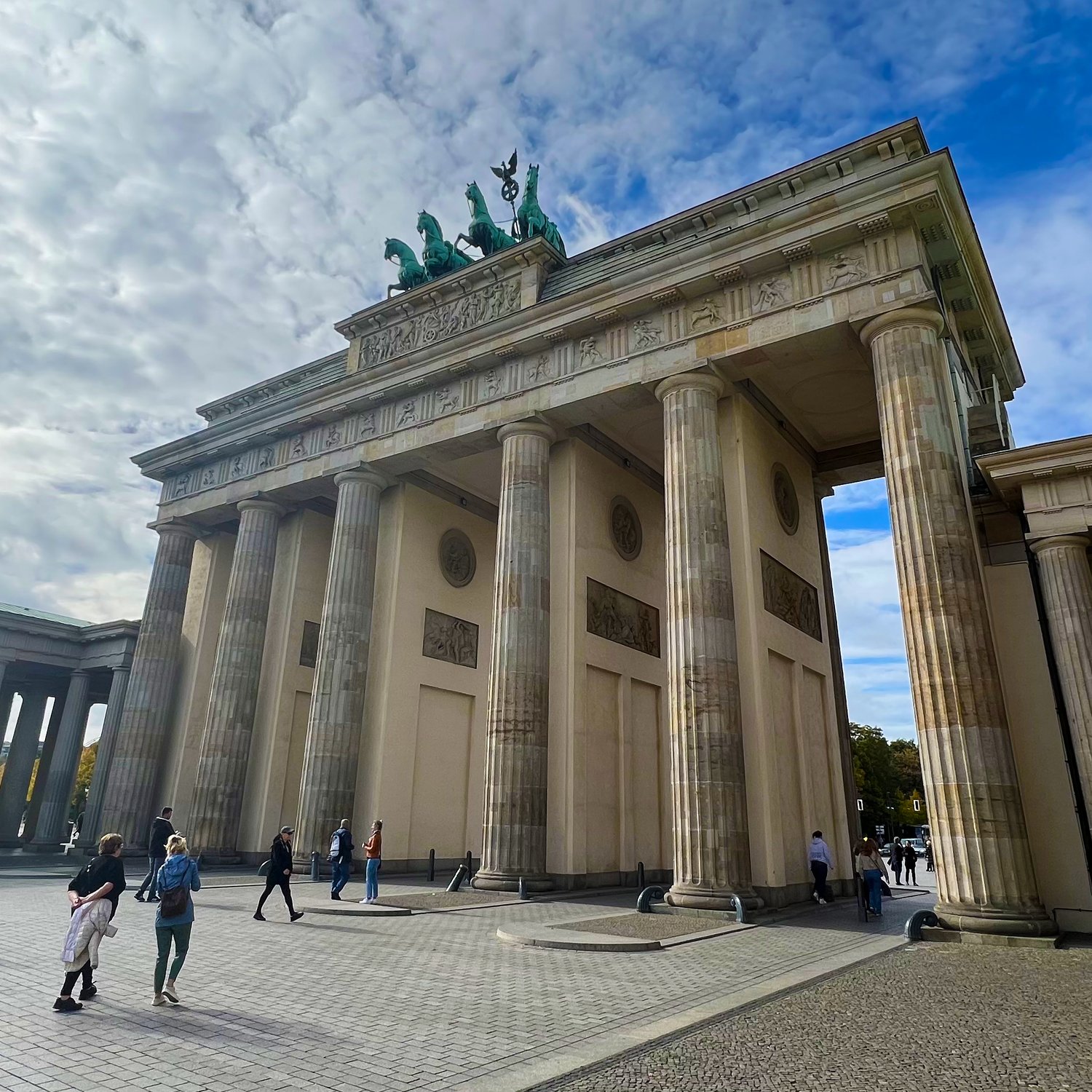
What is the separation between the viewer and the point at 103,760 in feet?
101

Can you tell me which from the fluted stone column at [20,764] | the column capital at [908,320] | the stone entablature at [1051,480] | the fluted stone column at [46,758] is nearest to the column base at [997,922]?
the stone entablature at [1051,480]

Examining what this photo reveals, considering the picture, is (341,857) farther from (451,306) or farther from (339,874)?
(451,306)

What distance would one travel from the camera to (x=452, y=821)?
2484cm

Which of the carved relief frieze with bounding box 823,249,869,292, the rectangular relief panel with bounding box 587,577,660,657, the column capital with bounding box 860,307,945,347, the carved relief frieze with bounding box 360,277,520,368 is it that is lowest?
the rectangular relief panel with bounding box 587,577,660,657

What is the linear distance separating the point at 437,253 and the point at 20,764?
31877 mm

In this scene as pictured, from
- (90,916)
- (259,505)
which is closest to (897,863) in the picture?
(259,505)

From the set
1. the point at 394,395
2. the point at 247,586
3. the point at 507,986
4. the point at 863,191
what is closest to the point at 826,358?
the point at 863,191

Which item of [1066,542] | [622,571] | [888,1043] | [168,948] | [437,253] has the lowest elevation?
[888,1043]

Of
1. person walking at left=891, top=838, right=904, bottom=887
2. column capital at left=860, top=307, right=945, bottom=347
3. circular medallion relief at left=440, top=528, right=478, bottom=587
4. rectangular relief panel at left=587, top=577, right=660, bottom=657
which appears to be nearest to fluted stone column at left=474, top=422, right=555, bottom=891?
rectangular relief panel at left=587, top=577, right=660, bottom=657

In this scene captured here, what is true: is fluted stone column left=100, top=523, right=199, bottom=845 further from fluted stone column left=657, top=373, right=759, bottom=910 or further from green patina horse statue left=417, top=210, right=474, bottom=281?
fluted stone column left=657, top=373, right=759, bottom=910

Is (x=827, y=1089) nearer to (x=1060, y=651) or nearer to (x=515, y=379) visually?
(x=1060, y=651)

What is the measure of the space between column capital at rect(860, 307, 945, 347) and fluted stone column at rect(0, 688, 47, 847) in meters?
41.2

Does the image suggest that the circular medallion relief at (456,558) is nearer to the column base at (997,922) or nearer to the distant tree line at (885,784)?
the column base at (997,922)

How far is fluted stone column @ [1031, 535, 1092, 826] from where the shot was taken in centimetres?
1355
